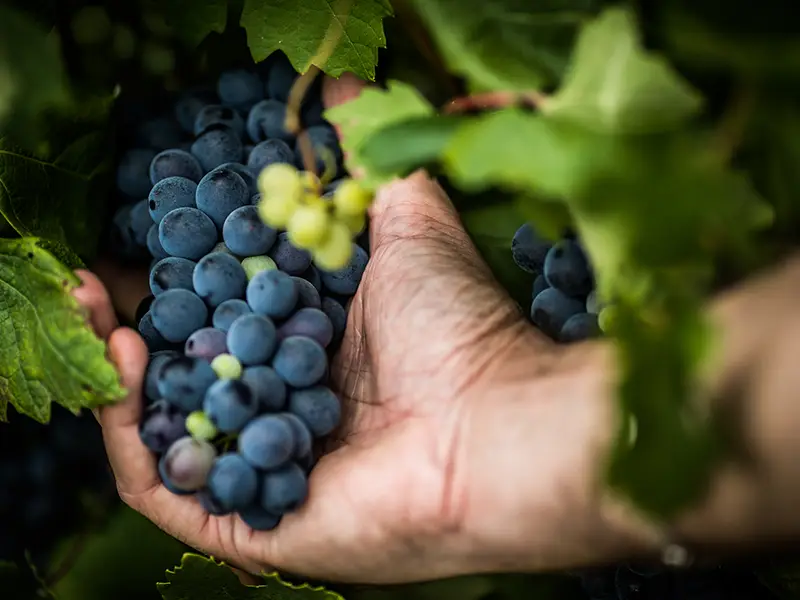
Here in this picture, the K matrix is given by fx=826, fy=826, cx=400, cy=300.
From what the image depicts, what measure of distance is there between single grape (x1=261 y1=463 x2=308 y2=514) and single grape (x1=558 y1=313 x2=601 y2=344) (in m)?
0.28

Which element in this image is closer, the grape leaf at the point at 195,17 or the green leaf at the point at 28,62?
the green leaf at the point at 28,62

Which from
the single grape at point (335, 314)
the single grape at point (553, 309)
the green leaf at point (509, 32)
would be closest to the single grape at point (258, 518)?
the single grape at point (335, 314)

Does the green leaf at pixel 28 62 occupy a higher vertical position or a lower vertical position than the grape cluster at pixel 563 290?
higher

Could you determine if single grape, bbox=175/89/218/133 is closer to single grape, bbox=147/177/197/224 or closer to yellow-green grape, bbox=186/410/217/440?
single grape, bbox=147/177/197/224

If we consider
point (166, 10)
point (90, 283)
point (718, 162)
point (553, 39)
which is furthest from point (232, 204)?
point (718, 162)

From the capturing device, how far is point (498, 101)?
0.63 m

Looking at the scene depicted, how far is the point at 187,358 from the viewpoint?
2.46 ft

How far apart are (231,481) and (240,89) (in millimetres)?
536

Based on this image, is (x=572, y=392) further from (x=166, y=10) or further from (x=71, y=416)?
(x=71, y=416)

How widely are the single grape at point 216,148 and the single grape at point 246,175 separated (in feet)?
0.12

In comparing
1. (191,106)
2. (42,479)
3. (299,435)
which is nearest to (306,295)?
(299,435)

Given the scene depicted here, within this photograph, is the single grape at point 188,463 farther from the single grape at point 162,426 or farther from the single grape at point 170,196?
the single grape at point 170,196

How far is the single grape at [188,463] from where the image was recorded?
716 millimetres

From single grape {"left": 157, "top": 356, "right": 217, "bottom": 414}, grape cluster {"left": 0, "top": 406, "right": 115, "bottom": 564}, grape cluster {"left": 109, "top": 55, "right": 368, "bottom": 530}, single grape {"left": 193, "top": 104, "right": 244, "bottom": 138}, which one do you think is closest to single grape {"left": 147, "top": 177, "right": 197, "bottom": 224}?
grape cluster {"left": 109, "top": 55, "right": 368, "bottom": 530}
